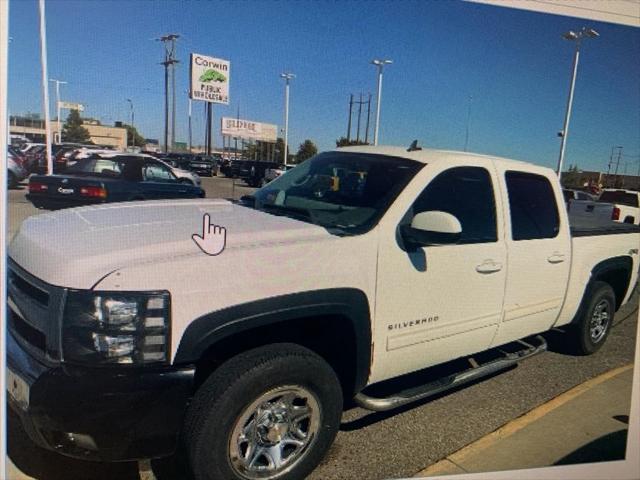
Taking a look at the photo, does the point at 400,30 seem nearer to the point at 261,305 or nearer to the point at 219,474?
the point at 261,305

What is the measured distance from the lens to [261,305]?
7.15ft

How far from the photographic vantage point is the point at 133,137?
246 centimetres

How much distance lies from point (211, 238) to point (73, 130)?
0.85 m

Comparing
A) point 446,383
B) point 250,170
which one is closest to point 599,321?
point 446,383

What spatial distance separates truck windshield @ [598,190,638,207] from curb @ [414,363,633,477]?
1.17 meters

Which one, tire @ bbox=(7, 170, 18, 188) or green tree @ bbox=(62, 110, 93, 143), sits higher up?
green tree @ bbox=(62, 110, 93, 143)

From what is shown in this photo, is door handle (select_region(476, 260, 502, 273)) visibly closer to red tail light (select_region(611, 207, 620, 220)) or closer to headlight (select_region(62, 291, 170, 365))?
red tail light (select_region(611, 207, 620, 220))

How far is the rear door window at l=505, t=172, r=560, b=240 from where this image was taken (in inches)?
132

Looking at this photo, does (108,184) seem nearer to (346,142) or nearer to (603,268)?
(346,142)

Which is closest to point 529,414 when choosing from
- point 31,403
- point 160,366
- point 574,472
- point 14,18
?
point 574,472

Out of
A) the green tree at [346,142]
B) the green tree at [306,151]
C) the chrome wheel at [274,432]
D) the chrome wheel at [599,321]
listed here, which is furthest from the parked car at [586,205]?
the chrome wheel at [274,432]

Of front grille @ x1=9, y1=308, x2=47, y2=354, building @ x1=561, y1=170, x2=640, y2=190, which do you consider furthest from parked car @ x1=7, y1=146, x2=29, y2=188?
building @ x1=561, y1=170, x2=640, y2=190

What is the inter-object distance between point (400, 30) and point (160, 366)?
86.3 inches

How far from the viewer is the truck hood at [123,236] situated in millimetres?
1954
